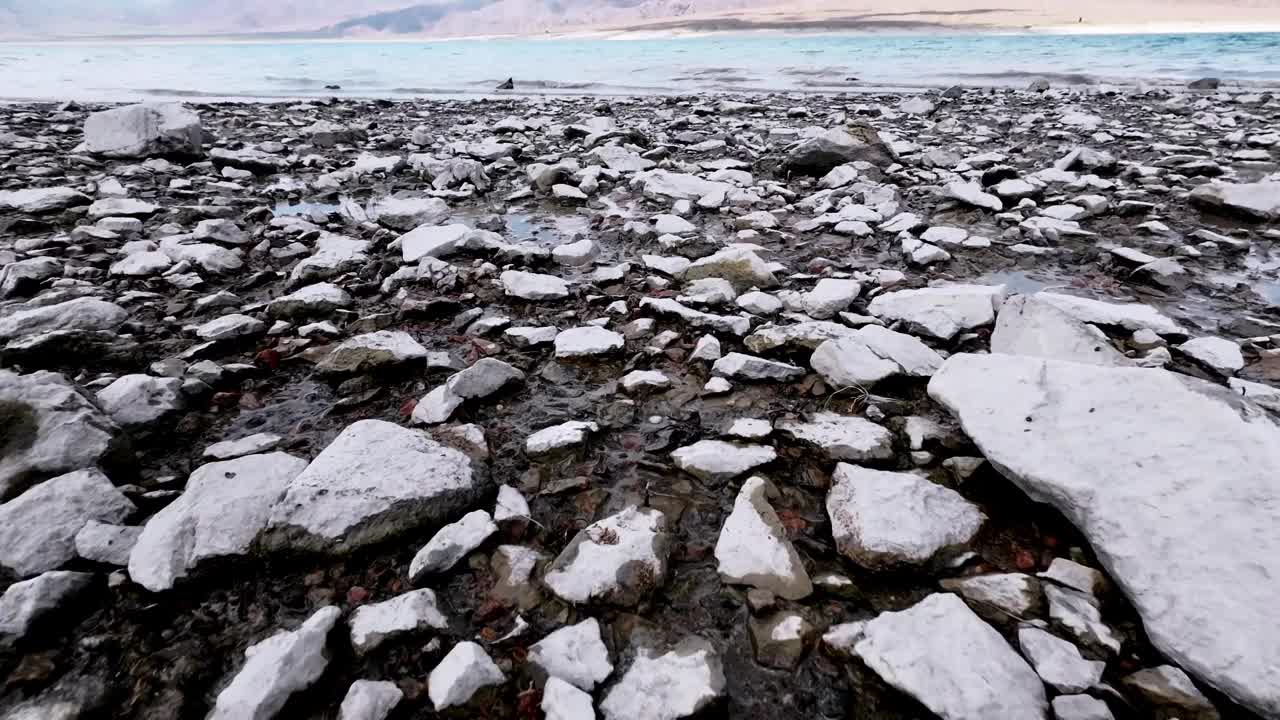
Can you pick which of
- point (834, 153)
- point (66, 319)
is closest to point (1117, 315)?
point (834, 153)

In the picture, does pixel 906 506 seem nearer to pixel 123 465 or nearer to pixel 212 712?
pixel 212 712

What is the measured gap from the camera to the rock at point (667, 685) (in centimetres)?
92

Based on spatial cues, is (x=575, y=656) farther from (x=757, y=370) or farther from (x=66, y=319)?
(x=66, y=319)

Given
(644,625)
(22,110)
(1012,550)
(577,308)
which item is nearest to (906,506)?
(1012,550)

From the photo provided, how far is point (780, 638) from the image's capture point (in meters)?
1.06

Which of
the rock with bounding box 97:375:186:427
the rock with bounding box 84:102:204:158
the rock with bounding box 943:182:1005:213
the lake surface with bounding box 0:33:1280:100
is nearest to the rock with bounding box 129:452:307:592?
the rock with bounding box 97:375:186:427

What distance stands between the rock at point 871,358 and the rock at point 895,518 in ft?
1.57

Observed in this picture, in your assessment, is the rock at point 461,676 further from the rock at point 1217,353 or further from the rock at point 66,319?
the rock at point 1217,353

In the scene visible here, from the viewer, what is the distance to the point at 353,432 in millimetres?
1439

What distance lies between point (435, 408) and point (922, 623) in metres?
1.34

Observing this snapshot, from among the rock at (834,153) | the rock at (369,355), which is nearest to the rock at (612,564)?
the rock at (369,355)

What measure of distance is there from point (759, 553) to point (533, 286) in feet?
5.52

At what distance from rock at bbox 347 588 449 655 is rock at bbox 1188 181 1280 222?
4465 millimetres

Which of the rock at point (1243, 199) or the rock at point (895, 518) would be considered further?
the rock at point (1243, 199)
